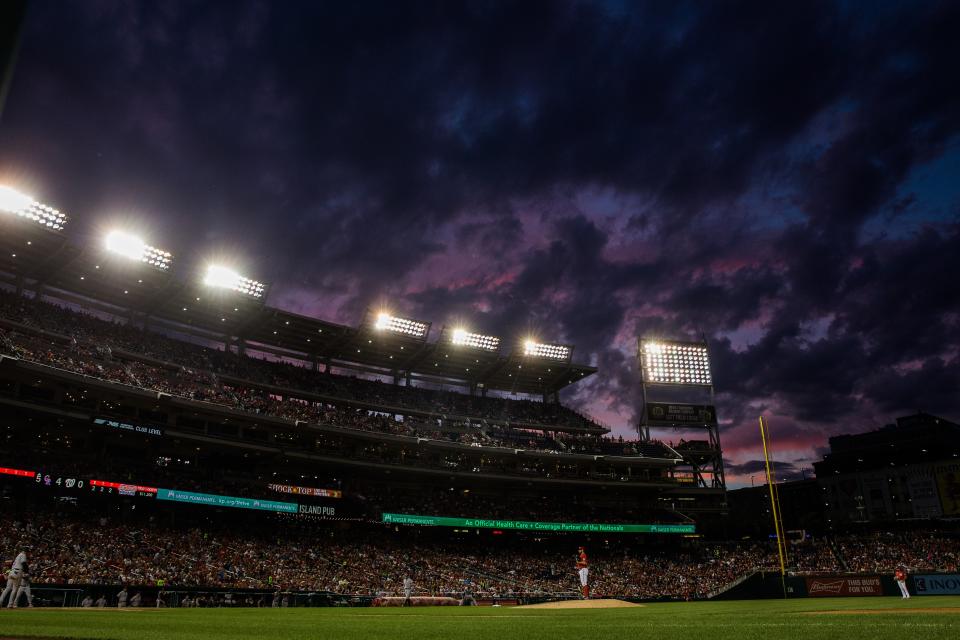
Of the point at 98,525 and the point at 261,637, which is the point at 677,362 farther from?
the point at 261,637

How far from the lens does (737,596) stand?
1907 inches

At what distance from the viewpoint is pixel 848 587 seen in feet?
136

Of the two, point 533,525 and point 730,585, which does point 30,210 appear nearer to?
point 533,525

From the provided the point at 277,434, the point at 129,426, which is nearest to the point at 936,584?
the point at 277,434

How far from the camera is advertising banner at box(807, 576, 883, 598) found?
41072 millimetres

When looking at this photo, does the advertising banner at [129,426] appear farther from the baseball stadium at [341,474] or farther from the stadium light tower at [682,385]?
the stadium light tower at [682,385]

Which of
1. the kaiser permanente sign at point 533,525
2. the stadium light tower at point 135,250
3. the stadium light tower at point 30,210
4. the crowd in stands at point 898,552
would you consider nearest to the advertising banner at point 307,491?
the kaiser permanente sign at point 533,525

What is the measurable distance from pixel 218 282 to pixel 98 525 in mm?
19302

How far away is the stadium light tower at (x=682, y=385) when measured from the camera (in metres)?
63.5

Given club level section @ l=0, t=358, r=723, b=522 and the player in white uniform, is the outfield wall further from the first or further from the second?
the player in white uniform

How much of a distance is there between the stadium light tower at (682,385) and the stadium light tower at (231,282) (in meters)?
38.5

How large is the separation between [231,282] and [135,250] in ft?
22.7

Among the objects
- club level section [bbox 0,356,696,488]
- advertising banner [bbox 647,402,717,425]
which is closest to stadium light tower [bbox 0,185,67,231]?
club level section [bbox 0,356,696,488]

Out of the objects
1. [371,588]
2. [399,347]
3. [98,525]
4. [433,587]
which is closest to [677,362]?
[399,347]
